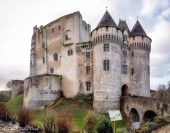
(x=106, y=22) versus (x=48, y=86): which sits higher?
(x=106, y=22)

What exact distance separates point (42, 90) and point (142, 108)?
61.5ft

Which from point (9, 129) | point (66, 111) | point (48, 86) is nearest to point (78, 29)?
point (48, 86)

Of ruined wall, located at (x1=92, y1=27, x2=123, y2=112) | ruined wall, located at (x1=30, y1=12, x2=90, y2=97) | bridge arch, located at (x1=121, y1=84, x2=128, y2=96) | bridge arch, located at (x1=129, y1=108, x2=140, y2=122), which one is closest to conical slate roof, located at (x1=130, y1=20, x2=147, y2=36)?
ruined wall, located at (x1=92, y1=27, x2=123, y2=112)

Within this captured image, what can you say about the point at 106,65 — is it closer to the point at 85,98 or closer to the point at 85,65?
the point at 85,65

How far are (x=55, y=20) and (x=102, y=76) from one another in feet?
68.0

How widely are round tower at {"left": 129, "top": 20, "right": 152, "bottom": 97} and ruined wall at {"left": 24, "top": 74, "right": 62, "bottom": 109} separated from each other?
13302mm

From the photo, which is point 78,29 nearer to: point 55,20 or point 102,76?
point 55,20

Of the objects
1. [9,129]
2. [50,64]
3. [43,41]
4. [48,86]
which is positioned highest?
[43,41]

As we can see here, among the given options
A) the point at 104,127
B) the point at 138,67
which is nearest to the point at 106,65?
the point at 138,67

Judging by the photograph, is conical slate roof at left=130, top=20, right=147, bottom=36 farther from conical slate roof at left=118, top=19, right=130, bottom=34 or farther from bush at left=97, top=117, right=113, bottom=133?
bush at left=97, top=117, right=113, bottom=133

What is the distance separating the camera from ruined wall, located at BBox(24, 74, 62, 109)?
60344mm

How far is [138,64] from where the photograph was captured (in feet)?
197

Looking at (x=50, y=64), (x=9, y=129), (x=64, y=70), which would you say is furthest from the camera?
(x=50, y=64)

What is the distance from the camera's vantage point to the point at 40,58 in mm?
73375
